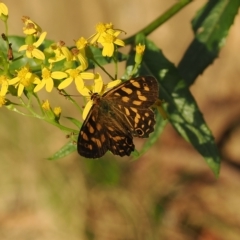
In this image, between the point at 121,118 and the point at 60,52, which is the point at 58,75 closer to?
the point at 60,52

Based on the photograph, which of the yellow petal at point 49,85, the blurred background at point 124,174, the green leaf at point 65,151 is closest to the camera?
the yellow petal at point 49,85

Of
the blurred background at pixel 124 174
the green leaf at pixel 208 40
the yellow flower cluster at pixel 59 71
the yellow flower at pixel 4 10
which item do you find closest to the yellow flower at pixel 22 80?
the yellow flower cluster at pixel 59 71

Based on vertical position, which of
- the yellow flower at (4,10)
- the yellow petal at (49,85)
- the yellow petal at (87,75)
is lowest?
the yellow petal at (87,75)

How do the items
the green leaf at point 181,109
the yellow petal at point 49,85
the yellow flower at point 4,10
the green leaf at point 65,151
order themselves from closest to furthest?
the yellow petal at point 49,85
the green leaf at point 65,151
the yellow flower at point 4,10
the green leaf at point 181,109

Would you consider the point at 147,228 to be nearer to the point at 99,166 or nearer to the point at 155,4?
the point at 99,166

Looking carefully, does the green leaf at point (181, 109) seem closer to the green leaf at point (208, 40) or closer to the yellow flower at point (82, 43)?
the green leaf at point (208, 40)

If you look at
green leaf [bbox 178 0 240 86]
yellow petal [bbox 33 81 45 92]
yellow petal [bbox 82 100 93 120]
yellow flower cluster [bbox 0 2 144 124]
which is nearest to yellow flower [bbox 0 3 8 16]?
yellow flower cluster [bbox 0 2 144 124]

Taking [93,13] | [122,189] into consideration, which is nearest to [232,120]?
[122,189]

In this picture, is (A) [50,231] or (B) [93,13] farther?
(B) [93,13]
